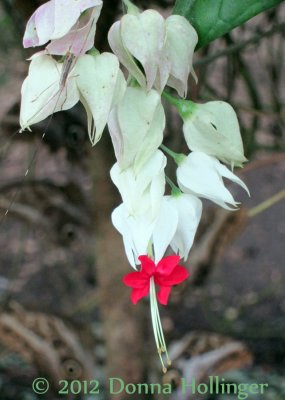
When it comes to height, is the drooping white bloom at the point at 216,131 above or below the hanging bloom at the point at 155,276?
above

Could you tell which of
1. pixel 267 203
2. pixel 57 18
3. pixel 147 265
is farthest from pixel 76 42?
pixel 267 203

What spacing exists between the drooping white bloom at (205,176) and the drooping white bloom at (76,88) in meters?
0.06

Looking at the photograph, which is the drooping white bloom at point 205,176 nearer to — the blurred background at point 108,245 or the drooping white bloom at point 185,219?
the drooping white bloom at point 185,219

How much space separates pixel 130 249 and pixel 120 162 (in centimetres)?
5

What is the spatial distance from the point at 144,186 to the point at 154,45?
7 centimetres

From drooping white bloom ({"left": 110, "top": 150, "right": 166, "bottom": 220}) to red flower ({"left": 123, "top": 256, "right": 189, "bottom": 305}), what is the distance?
0.08ft

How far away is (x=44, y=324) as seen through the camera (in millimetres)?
1146

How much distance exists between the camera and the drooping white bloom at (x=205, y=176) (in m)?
0.40

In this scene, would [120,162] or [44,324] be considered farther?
[44,324]

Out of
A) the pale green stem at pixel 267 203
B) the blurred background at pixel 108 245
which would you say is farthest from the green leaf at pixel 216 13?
the pale green stem at pixel 267 203

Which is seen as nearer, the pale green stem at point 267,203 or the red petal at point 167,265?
the red petal at point 167,265

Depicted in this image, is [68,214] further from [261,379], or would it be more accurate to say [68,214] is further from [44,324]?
[261,379]

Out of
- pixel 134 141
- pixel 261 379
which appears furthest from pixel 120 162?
pixel 261 379

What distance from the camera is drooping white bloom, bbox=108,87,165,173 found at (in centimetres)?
36
